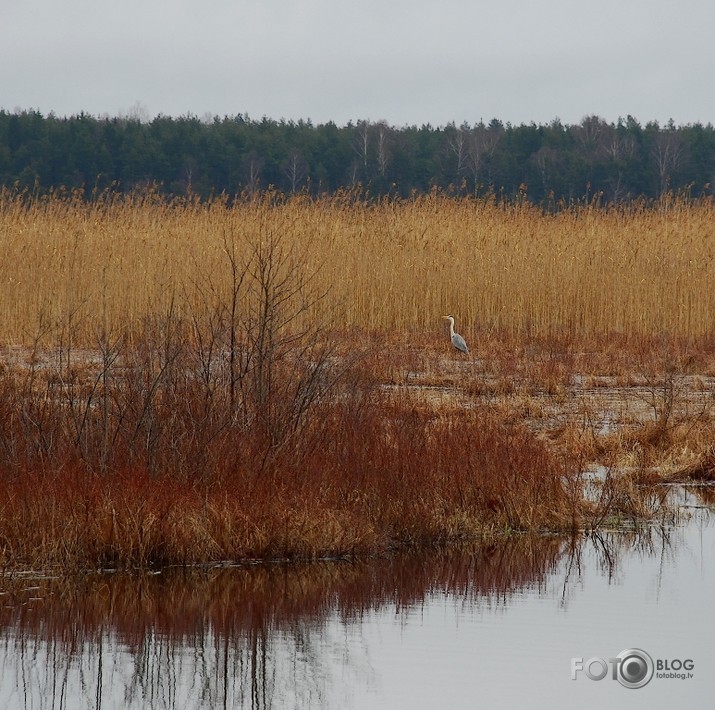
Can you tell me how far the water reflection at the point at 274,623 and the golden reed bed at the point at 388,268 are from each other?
9057mm

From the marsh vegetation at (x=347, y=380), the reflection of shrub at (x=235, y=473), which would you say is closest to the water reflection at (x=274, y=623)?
the reflection of shrub at (x=235, y=473)

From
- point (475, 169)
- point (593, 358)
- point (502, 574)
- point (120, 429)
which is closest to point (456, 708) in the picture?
point (502, 574)

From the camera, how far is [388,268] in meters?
18.9

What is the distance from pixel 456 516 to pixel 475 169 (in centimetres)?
3932

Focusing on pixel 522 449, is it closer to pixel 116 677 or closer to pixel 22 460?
pixel 22 460

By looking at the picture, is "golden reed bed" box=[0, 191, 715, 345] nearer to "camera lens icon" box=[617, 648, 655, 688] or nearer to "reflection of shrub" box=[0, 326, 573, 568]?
"reflection of shrub" box=[0, 326, 573, 568]

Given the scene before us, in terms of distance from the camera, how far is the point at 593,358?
16.2 meters

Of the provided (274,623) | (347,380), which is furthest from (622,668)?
(347,380)

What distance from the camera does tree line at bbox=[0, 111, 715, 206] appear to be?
43.5 metres

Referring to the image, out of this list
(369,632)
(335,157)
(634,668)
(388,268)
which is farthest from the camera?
(335,157)

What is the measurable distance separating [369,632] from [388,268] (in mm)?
12606

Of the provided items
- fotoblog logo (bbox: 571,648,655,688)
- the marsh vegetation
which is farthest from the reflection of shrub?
fotoblog logo (bbox: 571,648,655,688)

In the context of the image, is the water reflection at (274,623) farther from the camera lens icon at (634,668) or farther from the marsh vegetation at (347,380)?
the marsh vegetation at (347,380)

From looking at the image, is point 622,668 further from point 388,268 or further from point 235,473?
point 388,268
